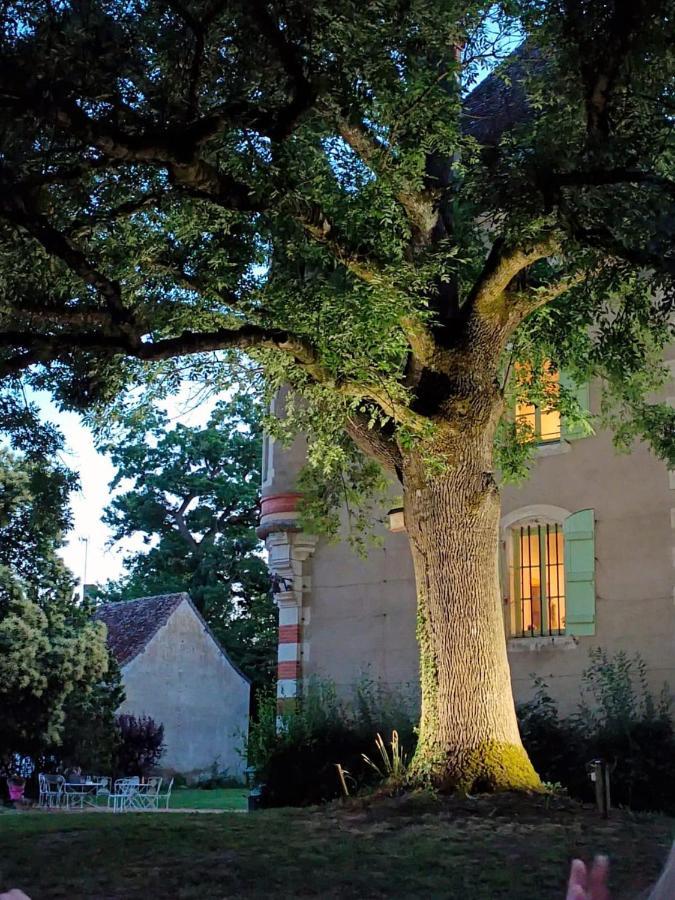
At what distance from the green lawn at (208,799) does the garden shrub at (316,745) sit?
6685mm

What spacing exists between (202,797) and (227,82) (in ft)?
81.6

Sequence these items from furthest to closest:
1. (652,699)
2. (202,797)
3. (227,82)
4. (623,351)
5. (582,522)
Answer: (202,797), (582,522), (652,699), (623,351), (227,82)

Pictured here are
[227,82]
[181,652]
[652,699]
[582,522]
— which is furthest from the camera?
[181,652]

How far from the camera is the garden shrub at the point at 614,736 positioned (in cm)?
1482

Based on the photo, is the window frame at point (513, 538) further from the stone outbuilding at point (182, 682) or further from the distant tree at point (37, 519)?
the stone outbuilding at point (182, 682)

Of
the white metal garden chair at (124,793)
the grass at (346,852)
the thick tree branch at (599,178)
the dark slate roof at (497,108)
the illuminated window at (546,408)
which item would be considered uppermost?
the dark slate roof at (497,108)

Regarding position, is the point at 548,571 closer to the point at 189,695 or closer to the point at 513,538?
the point at 513,538

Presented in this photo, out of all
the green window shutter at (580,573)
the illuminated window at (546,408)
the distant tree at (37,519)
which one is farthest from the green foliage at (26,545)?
the green window shutter at (580,573)

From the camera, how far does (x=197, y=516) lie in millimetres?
47750

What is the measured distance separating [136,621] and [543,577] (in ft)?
80.0

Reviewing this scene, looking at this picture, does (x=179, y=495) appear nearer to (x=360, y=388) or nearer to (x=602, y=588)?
(x=602, y=588)

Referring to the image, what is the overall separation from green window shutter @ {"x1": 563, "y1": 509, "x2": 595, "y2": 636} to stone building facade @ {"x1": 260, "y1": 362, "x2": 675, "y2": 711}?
0.02 m

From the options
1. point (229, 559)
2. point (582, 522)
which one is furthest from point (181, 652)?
point (582, 522)

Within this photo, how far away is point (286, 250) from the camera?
11.1 m
